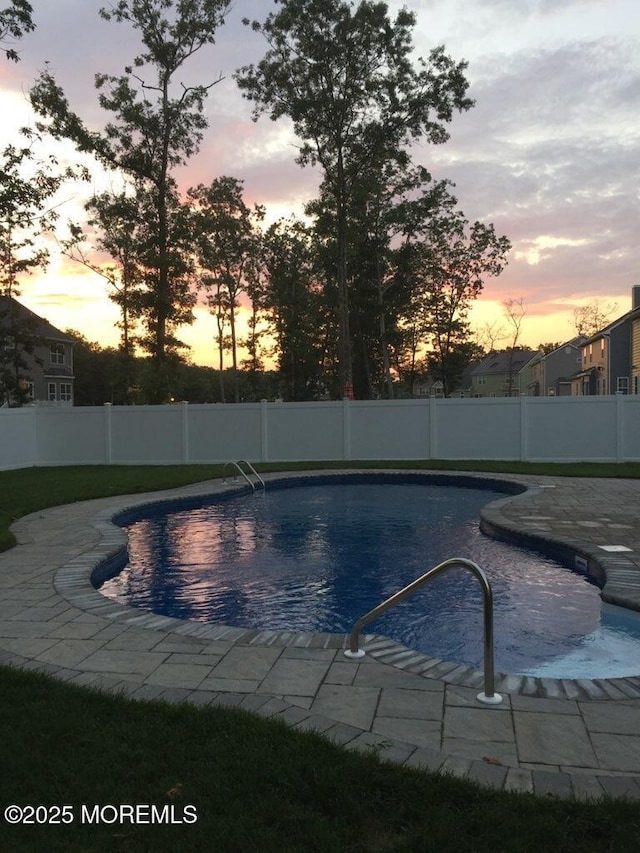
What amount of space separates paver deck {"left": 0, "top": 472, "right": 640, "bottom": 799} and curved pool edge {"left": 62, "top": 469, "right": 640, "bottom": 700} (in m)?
0.01

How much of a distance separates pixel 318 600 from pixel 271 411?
11592 millimetres

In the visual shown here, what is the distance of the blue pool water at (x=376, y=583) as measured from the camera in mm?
5016

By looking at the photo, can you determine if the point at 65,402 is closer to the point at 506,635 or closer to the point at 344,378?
the point at 344,378

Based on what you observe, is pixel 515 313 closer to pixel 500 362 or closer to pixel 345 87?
pixel 345 87

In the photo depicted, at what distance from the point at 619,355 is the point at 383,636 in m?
34.2

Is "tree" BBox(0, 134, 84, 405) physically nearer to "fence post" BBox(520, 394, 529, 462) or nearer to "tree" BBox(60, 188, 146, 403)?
"tree" BBox(60, 188, 146, 403)

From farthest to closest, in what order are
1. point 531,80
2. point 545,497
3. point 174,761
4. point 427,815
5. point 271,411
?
point 271,411, point 531,80, point 545,497, point 174,761, point 427,815

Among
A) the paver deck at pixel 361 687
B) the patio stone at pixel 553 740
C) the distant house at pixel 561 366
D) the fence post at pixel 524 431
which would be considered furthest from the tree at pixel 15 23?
the distant house at pixel 561 366

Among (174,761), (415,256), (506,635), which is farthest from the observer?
(415,256)

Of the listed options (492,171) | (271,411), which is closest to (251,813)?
(271,411)

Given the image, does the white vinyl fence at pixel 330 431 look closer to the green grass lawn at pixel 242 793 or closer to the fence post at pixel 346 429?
the fence post at pixel 346 429

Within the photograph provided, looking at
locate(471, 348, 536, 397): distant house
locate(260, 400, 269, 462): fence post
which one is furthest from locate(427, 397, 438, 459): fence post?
locate(471, 348, 536, 397): distant house

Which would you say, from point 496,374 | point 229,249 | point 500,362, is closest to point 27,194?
point 229,249

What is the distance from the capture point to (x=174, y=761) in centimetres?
257
